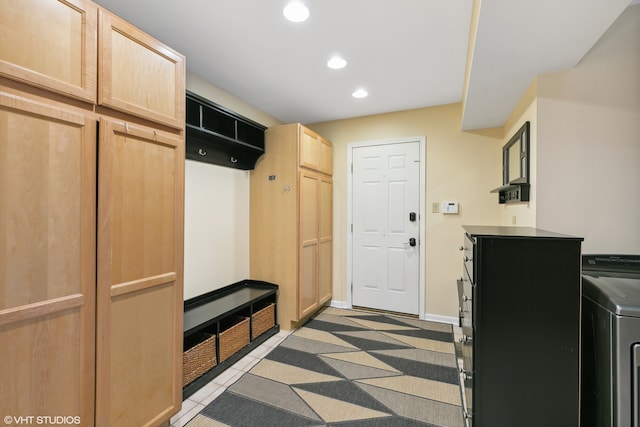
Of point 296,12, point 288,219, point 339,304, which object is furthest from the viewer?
point 339,304

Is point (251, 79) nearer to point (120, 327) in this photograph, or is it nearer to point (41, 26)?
point (41, 26)

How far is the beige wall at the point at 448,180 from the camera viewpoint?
319 cm

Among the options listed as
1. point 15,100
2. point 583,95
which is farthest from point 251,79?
point 583,95

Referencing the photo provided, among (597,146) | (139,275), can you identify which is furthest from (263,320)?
(597,146)

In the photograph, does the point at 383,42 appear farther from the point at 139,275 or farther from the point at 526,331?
the point at 139,275

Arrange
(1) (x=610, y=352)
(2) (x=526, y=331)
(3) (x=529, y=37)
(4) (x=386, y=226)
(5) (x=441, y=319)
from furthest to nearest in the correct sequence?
(4) (x=386, y=226) → (5) (x=441, y=319) → (3) (x=529, y=37) → (2) (x=526, y=331) → (1) (x=610, y=352)

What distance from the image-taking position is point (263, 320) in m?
2.88

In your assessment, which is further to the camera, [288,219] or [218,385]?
[288,219]

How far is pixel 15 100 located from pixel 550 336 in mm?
2376

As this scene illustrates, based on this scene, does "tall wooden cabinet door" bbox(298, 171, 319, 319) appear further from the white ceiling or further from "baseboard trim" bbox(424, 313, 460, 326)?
"baseboard trim" bbox(424, 313, 460, 326)

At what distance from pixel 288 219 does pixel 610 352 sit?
2466 mm

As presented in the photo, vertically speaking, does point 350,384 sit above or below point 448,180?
below

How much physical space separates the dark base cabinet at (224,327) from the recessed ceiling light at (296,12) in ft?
7.20

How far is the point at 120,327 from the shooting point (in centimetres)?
141
